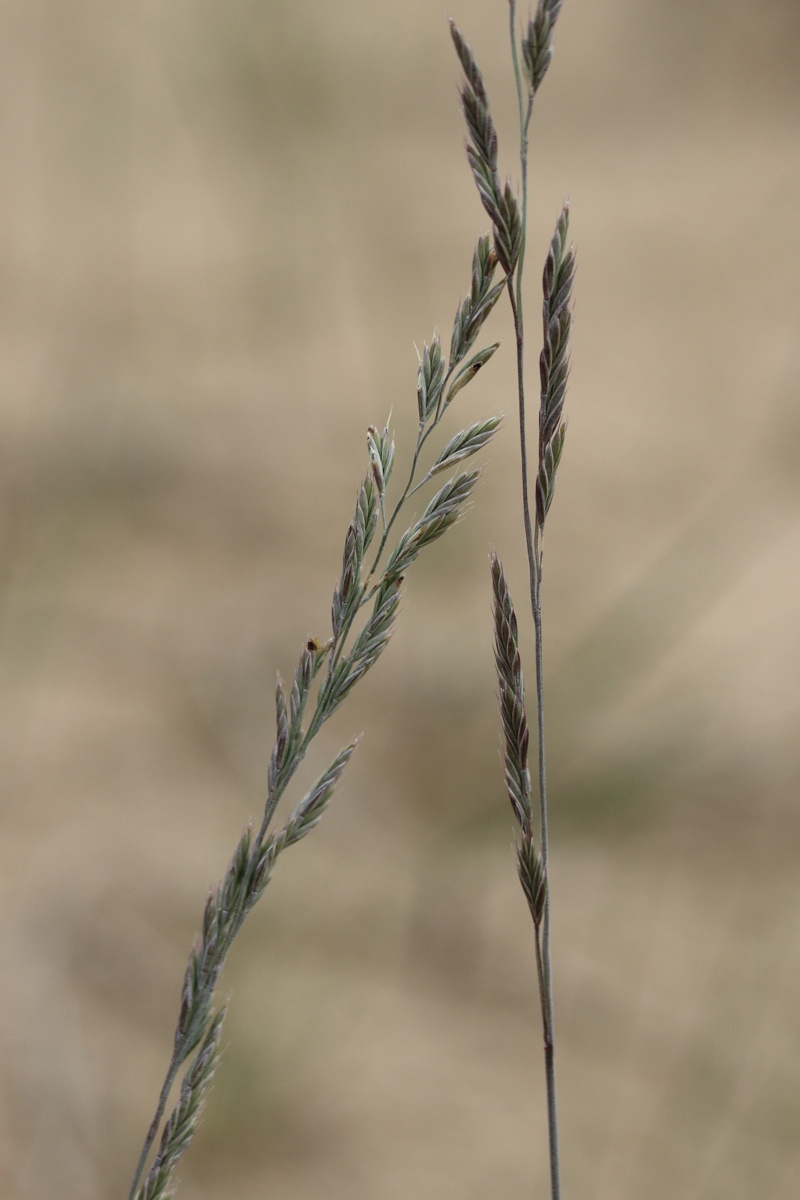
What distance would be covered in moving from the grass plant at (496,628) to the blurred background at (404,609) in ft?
2.14

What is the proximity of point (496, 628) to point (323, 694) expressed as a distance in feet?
0.22

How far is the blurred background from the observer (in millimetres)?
899

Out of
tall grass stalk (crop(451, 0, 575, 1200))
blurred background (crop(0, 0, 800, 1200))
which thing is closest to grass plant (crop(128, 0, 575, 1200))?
tall grass stalk (crop(451, 0, 575, 1200))

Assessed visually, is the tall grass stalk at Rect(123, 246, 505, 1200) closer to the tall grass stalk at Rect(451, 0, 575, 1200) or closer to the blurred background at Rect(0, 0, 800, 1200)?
the tall grass stalk at Rect(451, 0, 575, 1200)

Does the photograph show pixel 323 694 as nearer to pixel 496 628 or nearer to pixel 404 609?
pixel 496 628

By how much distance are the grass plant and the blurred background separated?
0.65 metres

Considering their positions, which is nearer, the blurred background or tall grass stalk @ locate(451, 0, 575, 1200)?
tall grass stalk @ locate(451, 0, 575, 1200)

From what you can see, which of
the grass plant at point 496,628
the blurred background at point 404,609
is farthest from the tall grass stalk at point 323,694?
the blurred background at point 404,609

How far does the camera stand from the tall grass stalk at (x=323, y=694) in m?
0.30

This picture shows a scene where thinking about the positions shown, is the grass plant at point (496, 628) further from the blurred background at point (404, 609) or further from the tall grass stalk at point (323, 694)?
the blurred background at point (404, 609)

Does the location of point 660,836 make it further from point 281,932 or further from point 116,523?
point 116,523

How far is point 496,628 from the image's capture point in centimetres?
33

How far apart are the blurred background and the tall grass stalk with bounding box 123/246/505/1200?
0.64 m

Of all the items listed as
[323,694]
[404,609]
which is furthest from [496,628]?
[404,609]
